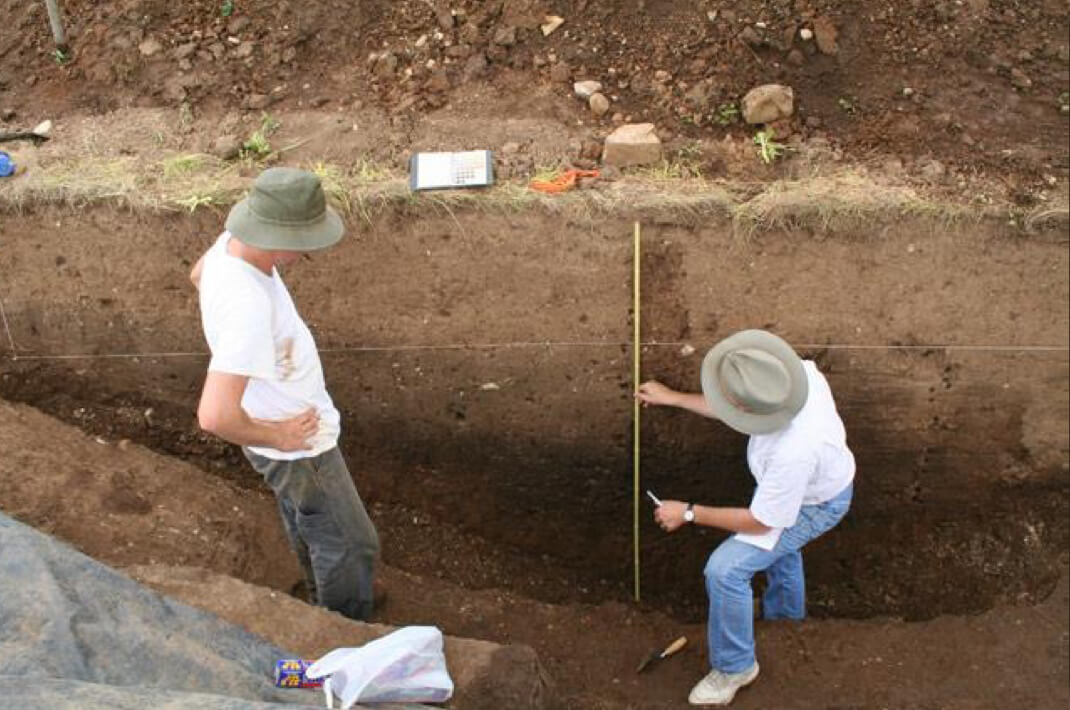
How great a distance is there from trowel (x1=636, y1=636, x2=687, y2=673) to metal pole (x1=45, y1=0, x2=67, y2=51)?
4021 millimetres

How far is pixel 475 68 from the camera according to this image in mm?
4977

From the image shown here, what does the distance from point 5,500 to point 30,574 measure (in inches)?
39.5

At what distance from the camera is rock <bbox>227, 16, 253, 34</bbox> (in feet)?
16.9

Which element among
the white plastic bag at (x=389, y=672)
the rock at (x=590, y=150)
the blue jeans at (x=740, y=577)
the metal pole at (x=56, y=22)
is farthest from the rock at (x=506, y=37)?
the white plastic bag at (x=389, y=672)

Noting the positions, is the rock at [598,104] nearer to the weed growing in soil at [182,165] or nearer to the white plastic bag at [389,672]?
the weed growing in soil at [182,165]

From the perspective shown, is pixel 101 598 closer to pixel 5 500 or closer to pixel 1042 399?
pixel 5 500

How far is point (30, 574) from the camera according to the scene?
2.96 m

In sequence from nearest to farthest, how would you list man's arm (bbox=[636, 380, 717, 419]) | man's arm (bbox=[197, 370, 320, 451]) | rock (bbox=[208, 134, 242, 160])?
man's arm (bbox=[197, 370, 320, 451]) → man's arm (bbox=[636, 380, 717, 419]) → rock (bbox=[208, 134, 242, 160])

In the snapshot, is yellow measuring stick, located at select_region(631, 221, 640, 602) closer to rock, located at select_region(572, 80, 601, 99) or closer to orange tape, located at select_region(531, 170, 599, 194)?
orange tape, located at select_region(531, 170, 599, 194)

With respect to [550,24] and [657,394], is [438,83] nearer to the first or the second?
[550,24]

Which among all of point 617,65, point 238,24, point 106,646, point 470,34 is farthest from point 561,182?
point 106,646

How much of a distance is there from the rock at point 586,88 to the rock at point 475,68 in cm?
46

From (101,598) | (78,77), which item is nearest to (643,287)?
(101,598)

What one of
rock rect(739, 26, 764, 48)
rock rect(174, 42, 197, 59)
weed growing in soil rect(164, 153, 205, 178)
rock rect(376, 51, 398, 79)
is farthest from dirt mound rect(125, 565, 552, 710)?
rock rect(739, 26, 764, 48)
